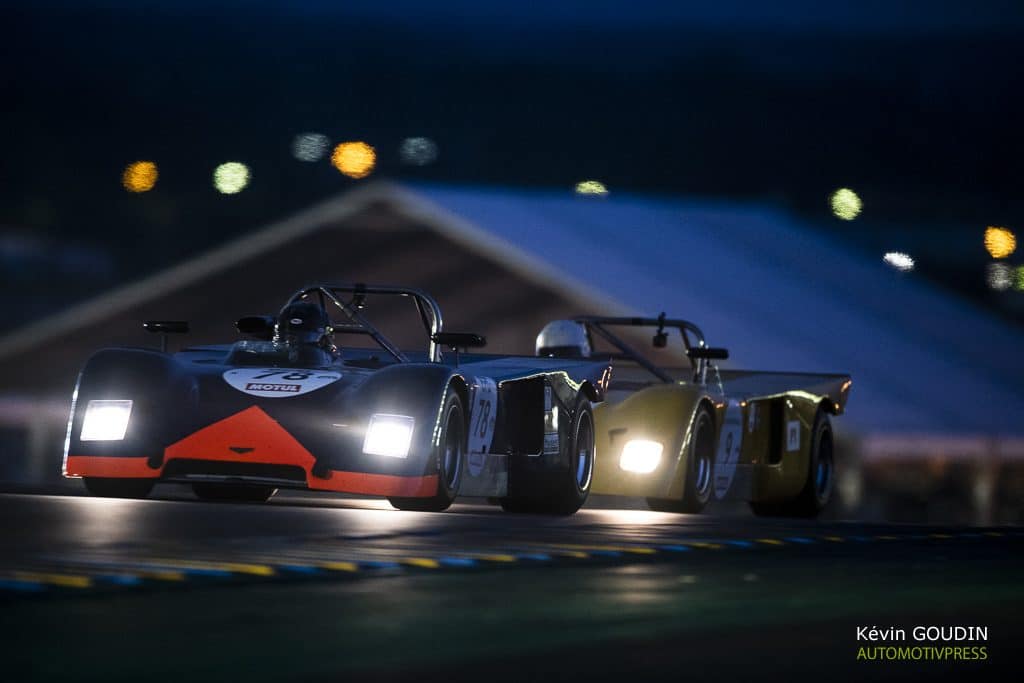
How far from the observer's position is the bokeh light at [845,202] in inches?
2372

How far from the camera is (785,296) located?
34938mm

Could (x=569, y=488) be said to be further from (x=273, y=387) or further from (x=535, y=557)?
(x=535, y=557)

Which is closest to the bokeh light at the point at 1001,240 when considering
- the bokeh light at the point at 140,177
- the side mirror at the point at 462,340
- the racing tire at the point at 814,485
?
the racing tire at the point at 814,485

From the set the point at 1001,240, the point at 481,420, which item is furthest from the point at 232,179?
the point at 481,420

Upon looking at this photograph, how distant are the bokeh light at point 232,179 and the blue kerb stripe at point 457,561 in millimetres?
100631

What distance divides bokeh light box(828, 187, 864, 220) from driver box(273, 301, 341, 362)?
45.3 metres

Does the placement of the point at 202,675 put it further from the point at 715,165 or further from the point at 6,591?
the point at 715,165

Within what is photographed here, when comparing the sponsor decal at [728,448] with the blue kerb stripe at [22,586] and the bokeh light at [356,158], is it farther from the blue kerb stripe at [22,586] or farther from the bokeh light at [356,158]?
the bokeh light at [356,158]

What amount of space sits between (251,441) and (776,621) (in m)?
6.20

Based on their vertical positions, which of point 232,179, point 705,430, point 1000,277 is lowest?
point 705,430

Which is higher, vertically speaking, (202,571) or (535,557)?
(535,557)

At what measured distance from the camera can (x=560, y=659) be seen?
686 centimetres

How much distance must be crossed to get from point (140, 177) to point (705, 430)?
109 meters

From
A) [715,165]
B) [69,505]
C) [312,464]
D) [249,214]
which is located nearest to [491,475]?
[312,464]
